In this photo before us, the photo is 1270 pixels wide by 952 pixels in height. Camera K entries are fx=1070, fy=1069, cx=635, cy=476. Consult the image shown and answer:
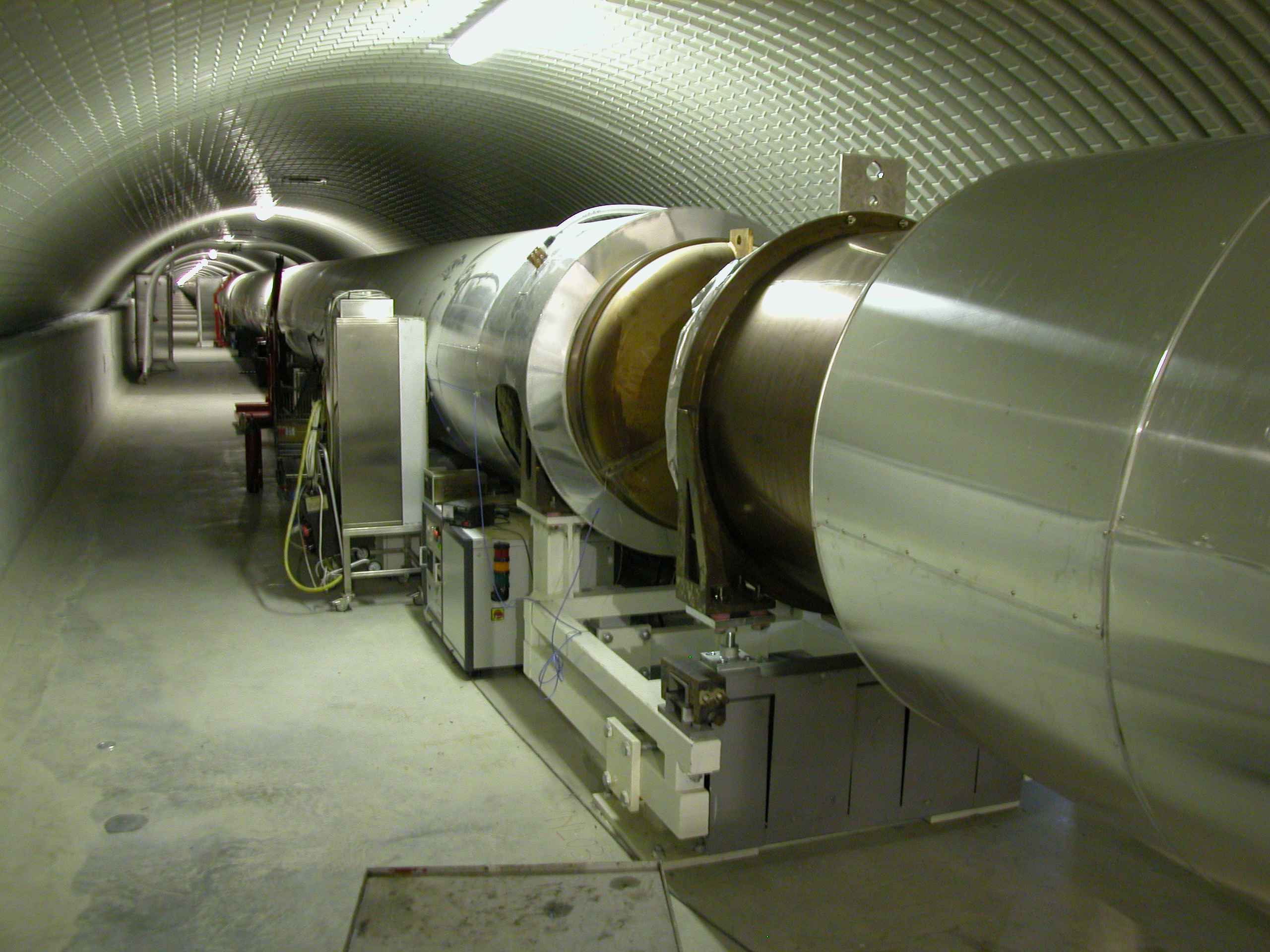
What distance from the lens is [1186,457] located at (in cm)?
147

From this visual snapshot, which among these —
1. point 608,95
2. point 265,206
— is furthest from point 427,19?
point 265,206

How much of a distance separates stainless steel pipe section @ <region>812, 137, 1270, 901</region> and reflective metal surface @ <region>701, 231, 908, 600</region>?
1.67 ft

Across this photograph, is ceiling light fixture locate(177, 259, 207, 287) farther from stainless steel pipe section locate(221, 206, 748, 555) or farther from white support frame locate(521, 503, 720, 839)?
white support frame locate(521, 503, 720, 839)

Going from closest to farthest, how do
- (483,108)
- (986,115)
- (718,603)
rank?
(718,603), (986,115), (483,108)

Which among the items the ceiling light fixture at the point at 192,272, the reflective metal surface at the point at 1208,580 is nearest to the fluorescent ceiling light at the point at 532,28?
the reflective metal surface at the point at 1208,580

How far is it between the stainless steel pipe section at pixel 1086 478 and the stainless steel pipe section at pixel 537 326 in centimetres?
230

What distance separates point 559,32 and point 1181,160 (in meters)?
4.88

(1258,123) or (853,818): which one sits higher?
(1258,123)

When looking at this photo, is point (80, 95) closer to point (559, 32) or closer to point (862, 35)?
point (559, 32)

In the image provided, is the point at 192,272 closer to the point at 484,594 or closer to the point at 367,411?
the point at 367,411

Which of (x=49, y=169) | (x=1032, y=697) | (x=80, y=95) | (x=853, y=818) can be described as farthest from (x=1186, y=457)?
→ (x=49, y=169)

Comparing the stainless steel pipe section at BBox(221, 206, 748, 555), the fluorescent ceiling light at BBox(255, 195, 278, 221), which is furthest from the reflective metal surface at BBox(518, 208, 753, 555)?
the fluorescent ceiling light at BBox(255, 195, 278, 221)

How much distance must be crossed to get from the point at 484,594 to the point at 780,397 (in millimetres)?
2703

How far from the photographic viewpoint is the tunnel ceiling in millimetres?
4051
